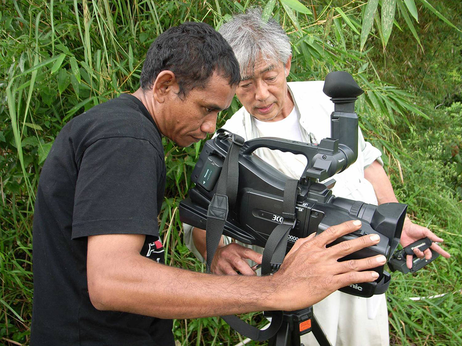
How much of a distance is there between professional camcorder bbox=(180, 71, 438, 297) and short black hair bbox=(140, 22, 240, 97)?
0.22 meters

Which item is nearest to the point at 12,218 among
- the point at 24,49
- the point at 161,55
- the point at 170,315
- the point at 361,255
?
the point at 24,49

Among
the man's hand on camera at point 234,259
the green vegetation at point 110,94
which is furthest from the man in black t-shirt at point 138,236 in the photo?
the green vegetation at point 110,94

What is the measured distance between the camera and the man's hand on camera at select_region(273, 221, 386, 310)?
0.92 m

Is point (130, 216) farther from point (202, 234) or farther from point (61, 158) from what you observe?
point (202, 234)

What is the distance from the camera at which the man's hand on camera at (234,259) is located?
1.33 metres

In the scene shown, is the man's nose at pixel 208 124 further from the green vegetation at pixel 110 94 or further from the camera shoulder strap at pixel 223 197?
the green vegetation at pixel 110 94

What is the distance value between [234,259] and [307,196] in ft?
1.15

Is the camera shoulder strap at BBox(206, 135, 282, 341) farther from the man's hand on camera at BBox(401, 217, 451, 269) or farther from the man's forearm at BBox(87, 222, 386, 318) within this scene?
the man's hand on camera at BBox(401, 217, 451, 269)

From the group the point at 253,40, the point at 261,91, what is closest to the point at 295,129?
the point at 261,91

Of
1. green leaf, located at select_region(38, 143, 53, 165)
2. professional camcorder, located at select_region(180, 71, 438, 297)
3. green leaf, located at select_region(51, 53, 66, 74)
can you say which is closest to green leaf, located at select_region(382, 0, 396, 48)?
professional camcorder, located at select_region(180, 71, 438, 297)

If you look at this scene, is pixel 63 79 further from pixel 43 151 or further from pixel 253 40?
pixel 253 40

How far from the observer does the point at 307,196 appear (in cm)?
116

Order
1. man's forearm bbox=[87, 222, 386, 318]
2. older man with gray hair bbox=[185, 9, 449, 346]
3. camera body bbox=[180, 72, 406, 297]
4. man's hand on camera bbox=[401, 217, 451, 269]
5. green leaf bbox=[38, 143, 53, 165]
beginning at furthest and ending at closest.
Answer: green leaf bbox=[38, 143, 53, 165] < older man with gray hair bbox=[185, 9, 449, 346] < man's hand on camera bbox=[401, 217, 451, 269] < camera body bbox=[180, 72, 406, 297] < man's forearm bbox=[87, 222, 386, 318]

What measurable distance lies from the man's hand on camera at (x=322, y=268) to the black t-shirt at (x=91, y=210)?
0.30m
